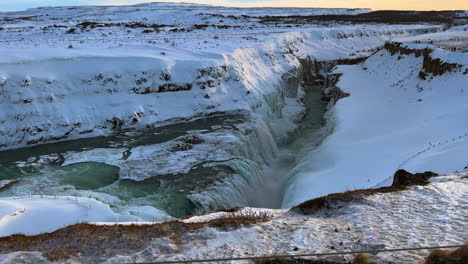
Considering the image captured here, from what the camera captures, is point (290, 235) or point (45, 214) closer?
point (290, 235)

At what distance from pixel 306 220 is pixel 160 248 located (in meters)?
3.35

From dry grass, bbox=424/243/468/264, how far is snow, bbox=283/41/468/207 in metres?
6.52

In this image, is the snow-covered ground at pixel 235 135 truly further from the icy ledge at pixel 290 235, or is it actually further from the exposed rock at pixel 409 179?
the exposed rock at pixel 409 179

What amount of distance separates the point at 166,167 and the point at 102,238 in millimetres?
7687

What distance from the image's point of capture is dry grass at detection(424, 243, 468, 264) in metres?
6.41

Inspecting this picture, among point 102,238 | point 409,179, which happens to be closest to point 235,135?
point 409,179

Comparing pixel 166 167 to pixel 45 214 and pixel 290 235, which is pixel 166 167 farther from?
pixel 290 235

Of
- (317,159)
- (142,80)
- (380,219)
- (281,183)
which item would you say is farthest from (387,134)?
(142,80)

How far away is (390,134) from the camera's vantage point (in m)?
18.7

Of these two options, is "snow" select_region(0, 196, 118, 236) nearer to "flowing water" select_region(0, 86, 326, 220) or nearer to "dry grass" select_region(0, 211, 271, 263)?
"dry grass" select_region(0, 211, 271, 263)

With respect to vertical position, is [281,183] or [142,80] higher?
[142,80]

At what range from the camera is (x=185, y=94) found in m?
21.9

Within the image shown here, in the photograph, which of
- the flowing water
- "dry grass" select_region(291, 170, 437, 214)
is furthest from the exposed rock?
the flowing water

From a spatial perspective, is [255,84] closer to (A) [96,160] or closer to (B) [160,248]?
(A) [96,160]
